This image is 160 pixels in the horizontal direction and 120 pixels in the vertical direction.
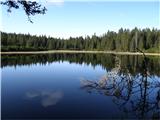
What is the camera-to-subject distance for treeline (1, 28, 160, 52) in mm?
122919

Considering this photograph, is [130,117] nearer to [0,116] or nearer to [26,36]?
[0,116]

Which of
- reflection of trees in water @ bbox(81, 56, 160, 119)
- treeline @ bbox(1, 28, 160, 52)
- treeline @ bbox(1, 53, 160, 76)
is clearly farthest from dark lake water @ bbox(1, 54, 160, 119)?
treeline @ bbox(1, 28, 160, 52)

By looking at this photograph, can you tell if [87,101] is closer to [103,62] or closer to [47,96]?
[47,96]

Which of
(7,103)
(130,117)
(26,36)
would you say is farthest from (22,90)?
(26,36)

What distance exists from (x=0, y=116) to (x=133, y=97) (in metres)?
9.36

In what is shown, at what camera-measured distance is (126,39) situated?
130250mm

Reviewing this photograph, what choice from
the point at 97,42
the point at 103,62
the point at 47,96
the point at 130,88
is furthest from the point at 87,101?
the point at 97,42

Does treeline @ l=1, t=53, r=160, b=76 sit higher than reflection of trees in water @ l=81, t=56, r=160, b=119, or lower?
lower

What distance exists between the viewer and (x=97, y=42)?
158750 millimetres

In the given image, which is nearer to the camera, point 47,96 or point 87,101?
point 87,101

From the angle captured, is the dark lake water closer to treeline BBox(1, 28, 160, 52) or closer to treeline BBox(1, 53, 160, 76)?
treeline BBox(1, 53, 160, 76)

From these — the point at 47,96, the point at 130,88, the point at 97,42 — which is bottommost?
the point at 47,96

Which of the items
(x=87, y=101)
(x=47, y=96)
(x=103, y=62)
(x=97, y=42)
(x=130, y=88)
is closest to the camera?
(x=130, y=88)

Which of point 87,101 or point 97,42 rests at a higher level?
point 97,42
